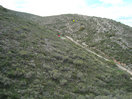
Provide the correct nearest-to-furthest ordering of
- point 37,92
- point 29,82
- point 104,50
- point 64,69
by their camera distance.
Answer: point 37,92
point 29,82
point 64,69
point 104,50

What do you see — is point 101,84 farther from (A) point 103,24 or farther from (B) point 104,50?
(A) point 103,24

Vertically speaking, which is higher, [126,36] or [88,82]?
[126,36]

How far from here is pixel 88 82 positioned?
6.99 meters

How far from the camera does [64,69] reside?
25.4 ft

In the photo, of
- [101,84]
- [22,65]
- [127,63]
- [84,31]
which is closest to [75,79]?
[101,84]

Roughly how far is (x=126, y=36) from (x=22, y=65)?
2721 centimetres

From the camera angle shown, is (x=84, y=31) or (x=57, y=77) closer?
(x=57, y=77)

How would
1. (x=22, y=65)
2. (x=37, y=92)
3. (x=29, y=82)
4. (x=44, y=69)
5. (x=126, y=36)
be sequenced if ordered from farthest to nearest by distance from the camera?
1. (x=126, y=36)
2. (x=44, y=69)
3. (x=22, y=65)
4. (x=29, y=82)
5. (x=37, y=92)

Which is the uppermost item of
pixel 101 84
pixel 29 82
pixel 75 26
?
pixel 75 26

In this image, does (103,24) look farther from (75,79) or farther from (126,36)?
(75,79)

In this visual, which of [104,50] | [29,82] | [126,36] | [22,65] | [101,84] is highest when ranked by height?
[126,36]

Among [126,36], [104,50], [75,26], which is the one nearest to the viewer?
[104,50]

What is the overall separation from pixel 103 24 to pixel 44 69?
30728mm

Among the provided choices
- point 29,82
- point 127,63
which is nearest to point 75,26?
point 127,63
